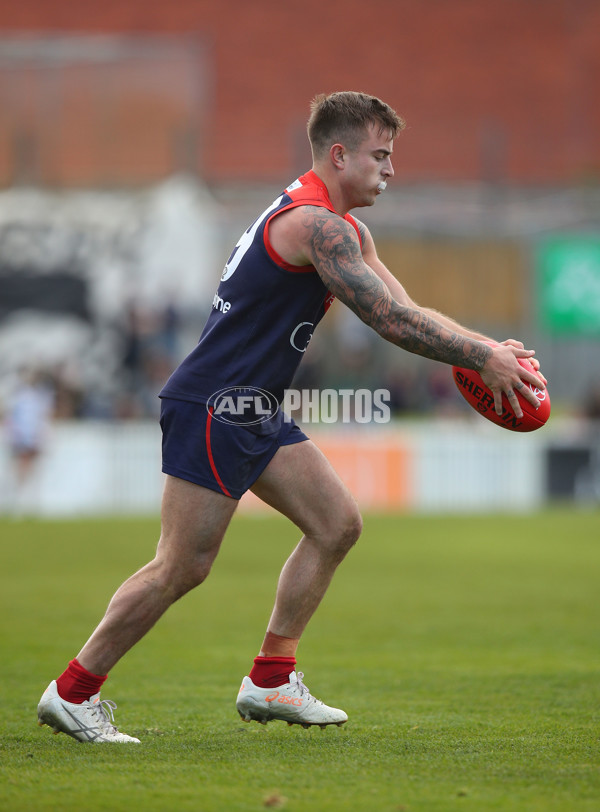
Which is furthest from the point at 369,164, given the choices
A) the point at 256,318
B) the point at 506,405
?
the point at 506,405

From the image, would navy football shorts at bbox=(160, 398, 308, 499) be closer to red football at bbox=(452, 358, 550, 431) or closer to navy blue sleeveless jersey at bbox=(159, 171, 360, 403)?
navy blue sleeveless jersey at bbox=(159, 171, 360, 403)

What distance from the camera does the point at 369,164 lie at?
15.7 ft

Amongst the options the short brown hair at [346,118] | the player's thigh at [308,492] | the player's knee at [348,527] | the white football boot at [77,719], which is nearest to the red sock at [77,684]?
the white football boot at [77,719]

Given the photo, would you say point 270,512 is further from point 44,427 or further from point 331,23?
point 331,23

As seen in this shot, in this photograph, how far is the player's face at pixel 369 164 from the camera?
188 inches

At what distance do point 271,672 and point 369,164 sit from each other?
85.3 inches

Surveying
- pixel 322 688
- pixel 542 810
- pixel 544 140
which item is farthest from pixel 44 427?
pixel 544 140

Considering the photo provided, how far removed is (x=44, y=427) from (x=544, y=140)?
2162 centimetres

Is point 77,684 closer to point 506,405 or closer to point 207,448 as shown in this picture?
point 207,448

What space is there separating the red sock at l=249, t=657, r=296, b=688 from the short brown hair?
2.15m

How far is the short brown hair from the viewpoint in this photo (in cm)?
475

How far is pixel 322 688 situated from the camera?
237 inches

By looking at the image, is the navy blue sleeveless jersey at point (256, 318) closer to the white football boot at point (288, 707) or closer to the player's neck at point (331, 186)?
the player's neck at point (331, 186)

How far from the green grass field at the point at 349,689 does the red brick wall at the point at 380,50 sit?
26.6 m
